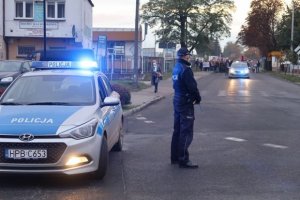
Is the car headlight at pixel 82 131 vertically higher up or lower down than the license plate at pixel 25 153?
higher up

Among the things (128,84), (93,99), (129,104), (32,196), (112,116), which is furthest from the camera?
(128,84)

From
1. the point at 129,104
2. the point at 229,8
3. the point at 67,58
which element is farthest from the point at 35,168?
the point at 229,8

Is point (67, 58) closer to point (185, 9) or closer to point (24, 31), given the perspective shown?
point (24, 31)

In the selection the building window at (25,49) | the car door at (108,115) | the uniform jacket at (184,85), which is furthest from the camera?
the building window at (25,49)

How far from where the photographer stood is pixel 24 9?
44219 millimetres

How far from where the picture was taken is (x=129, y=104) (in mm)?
21453

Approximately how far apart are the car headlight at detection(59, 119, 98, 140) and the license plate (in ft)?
1.07

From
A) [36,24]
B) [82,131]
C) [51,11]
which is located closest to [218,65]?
[51,11]

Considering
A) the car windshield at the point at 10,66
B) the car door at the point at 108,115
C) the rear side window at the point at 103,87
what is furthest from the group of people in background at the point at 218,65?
the car door at the point at 108,115

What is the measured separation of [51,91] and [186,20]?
71.5 metres

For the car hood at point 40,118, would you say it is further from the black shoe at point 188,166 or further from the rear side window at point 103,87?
the black shoe at point 188,166

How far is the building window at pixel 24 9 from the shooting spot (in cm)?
4422

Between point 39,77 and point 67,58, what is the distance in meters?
8.80

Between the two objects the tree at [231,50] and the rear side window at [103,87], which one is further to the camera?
the tree at [231,50]
